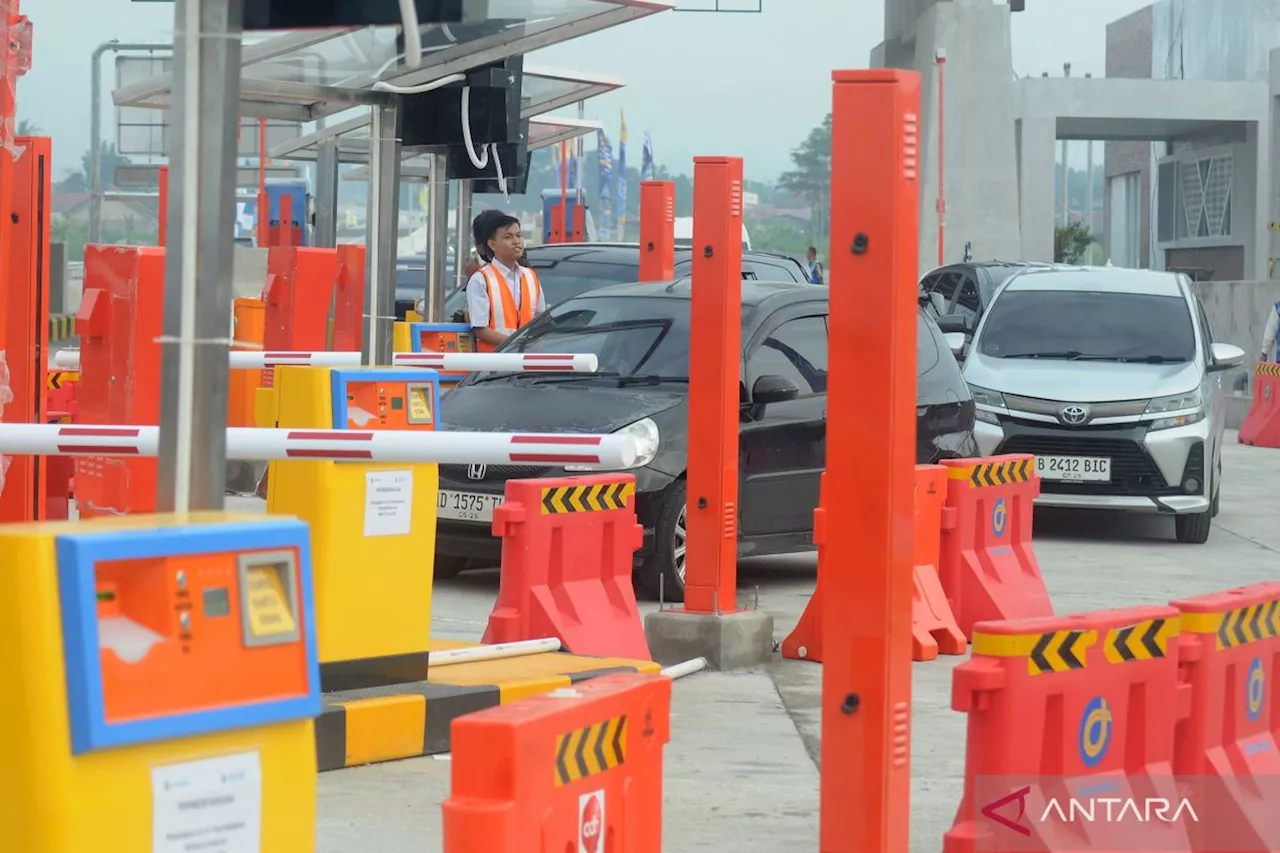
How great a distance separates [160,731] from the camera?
10.4 feet

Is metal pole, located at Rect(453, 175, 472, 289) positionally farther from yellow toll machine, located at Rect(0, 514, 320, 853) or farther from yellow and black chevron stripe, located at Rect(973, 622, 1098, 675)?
yellow toll machine, located at Rect(0, 514, 320, 853)

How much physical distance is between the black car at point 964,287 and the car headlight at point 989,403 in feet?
14.0

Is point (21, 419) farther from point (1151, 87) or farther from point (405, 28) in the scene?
point (1151, 87)

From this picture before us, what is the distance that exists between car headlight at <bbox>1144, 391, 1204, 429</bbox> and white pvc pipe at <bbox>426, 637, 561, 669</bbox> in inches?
266

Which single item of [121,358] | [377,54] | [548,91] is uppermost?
[548,91]

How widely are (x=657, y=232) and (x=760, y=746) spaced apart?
376 inches

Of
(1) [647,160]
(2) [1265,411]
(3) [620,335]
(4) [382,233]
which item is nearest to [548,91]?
(3) [620,335]

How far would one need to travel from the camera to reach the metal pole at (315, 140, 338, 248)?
1859 cm

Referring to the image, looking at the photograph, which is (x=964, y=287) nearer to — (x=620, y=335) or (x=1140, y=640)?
(x=620, y=335)

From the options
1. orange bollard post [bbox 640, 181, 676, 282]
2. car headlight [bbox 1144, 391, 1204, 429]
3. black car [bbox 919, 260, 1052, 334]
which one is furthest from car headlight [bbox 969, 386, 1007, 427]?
black car [bbox 919, 260, 1052, 334]

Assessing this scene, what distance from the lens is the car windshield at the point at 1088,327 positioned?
47.8 ft

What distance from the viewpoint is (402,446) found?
4832 mm

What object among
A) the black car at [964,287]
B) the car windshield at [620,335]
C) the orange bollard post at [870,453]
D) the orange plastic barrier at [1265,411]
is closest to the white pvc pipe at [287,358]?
the car windshield at [620,335]

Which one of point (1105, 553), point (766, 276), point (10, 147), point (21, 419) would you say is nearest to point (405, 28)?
point (10, 147)
